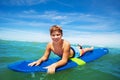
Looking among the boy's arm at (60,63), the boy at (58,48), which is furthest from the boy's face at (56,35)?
the boy's arm at (60,63)

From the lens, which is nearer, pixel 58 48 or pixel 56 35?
pixel 56 35

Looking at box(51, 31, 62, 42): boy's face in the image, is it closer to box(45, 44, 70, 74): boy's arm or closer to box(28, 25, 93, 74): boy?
box(28, 25, 93, 74): boy

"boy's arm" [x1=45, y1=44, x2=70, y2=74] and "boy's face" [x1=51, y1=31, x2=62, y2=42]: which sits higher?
"boy's face" [x1=51, y1=31, x2=62, y2=42]

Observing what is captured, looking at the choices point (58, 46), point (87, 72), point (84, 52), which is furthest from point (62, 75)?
point (84, 52)

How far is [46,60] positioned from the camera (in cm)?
389

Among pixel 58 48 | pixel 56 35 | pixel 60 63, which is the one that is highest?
pixel 56 35

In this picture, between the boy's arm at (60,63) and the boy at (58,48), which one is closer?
→ the boy's arm at (60,63)

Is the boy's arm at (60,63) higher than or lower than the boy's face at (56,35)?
lower

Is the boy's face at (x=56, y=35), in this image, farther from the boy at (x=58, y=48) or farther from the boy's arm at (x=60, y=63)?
the boy's arm at (x=60, y=63)

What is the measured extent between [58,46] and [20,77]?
120 cm

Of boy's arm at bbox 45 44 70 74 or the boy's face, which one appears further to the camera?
the boy's face

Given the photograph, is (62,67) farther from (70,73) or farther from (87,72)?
(87,72)

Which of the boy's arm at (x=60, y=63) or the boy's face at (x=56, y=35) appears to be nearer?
the boy's arm at (x=60, y=63)

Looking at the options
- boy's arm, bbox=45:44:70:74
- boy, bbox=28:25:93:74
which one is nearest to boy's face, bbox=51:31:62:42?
boy, bbox=28:25:93:74
